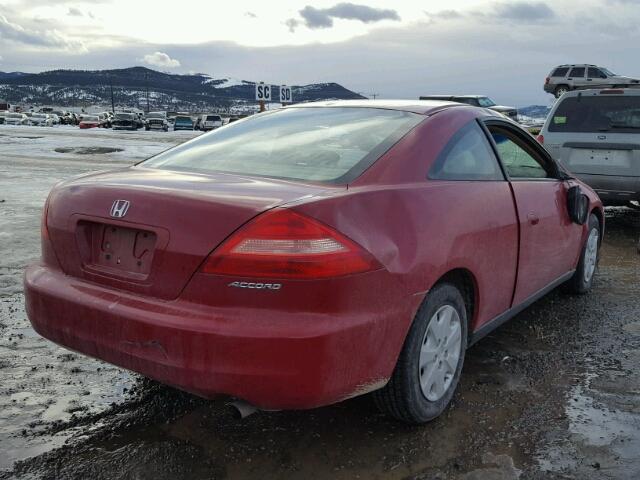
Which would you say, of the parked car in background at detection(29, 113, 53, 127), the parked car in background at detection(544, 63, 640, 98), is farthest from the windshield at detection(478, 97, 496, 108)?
the parked car in background at detection(29, 113, 53, 127)

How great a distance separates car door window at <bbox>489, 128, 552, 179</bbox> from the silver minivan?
11.9ft

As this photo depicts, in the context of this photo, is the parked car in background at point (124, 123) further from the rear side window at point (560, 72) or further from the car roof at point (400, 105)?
the car roof at point (400, 105)

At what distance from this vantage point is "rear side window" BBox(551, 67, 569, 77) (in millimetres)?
34084

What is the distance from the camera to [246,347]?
2252 millimetres

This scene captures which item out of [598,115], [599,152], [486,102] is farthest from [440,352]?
[486,102]

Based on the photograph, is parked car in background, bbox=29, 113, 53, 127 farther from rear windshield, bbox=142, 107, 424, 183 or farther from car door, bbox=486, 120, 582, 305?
car door, bbox=486, 120, 582, 305

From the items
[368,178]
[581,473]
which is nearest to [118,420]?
[368,178]

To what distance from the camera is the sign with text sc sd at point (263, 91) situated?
1857 cm

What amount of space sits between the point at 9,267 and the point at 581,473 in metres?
4.91

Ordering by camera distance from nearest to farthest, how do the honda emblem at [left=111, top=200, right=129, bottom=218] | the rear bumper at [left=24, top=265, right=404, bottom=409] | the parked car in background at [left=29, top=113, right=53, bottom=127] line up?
the rear bumper at [left=24, top=265, right=404, bottom=409] → the honda emblem at [left=111, top=200, right=129, bottom=218] → the parked car in background at [left=29, top=113, right=53, bottom=127]

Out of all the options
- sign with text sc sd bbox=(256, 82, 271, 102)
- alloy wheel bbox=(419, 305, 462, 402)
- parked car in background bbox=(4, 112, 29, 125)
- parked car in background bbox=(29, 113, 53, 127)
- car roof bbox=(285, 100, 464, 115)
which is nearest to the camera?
alloy wheel bbox=(419, 305, 462, 402)

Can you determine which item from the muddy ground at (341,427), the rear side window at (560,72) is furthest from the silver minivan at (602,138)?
the rear side window at (560,72)

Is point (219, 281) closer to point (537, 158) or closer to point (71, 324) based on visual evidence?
point (71, 324)

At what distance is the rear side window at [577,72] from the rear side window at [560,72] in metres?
0.34
